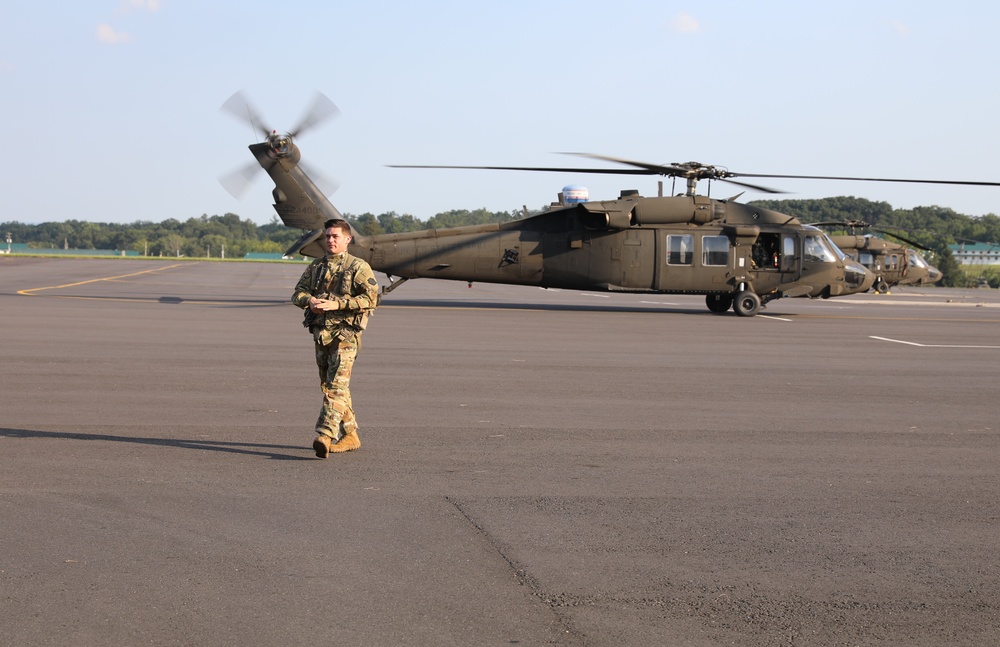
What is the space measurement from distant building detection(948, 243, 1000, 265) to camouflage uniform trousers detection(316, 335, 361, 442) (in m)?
163

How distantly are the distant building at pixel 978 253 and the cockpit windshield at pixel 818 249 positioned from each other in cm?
14090

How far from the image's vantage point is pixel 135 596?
485cm

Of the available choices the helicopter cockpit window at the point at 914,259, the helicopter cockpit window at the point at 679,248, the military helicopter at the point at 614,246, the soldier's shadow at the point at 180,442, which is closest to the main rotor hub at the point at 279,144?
the military helicopter at the point at 614,246

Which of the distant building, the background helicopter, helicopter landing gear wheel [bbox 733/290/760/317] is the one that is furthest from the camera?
the distant building

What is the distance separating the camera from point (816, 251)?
27.9 meters

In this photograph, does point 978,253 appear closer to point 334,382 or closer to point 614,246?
point 614,246

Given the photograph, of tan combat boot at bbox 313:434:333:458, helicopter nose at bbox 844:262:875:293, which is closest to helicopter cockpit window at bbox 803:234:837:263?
helicopter nose at bbox 844:262:875:293

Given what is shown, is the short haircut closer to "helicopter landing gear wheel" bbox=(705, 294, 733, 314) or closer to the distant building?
"helicopter landing gear wheel" bbox=(705, 294, 733, 314)

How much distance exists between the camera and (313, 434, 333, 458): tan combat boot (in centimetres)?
804

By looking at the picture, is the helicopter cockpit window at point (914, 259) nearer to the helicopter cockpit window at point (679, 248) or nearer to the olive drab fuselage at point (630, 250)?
the olive drab fuselage at point (630, 250)

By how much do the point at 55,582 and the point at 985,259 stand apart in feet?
598

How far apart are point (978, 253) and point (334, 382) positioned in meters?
172

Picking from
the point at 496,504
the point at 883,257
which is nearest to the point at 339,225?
the point at 496,504

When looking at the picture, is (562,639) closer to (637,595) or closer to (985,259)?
(637,595)
